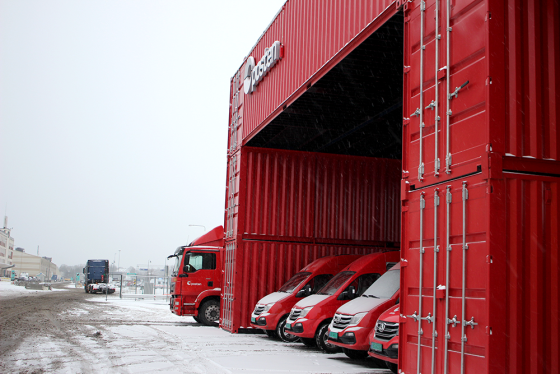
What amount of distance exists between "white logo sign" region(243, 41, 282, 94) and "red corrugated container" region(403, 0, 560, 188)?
731 centimetres

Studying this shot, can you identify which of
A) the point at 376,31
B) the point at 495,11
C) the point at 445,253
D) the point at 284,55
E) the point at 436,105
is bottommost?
the point at 445,253

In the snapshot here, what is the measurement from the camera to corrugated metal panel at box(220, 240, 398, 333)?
1602cm

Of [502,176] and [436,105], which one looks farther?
[436,105]

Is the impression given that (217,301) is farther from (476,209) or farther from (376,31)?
(476,209)

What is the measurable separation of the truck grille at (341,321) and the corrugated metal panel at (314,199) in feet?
19.5

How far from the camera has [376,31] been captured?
9.30 m

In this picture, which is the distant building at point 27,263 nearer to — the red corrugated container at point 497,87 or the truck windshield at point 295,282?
the truck windshield at point 295,282

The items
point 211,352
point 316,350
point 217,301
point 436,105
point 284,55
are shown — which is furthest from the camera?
point 217,301

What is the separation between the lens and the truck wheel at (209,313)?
18.3 m

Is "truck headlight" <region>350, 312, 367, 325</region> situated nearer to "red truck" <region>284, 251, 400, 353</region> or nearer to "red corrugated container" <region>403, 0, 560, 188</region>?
"red truck" <region>284, 251, 400, 353</region>

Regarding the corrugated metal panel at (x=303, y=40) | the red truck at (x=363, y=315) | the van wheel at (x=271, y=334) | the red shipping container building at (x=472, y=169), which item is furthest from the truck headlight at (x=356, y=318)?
the van wheel at (x=271, y=334)

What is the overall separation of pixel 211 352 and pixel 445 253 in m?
6.50

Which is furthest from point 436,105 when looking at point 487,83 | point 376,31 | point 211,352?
point 211,352

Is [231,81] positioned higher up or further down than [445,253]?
higher up
